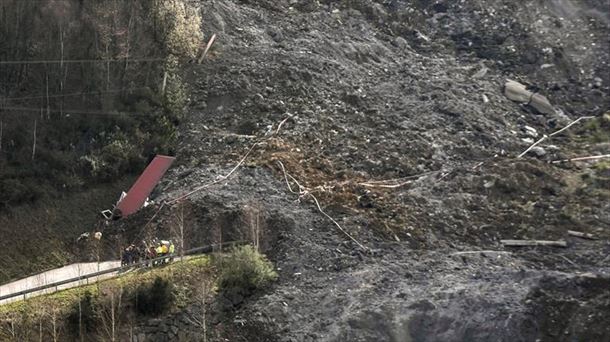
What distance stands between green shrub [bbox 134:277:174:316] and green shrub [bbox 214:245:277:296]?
124 centimetres

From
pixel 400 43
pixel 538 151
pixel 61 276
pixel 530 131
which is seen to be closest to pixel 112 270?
pixel 61 276

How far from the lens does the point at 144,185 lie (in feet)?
62.2

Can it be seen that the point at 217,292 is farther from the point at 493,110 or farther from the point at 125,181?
the point at 493,110

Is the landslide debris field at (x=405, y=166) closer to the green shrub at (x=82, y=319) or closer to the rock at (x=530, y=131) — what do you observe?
the rock at (x=530, y=131)

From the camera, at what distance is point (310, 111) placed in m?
21.4

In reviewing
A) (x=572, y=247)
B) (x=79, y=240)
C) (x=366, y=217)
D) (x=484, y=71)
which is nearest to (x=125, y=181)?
(x=79, y=240)

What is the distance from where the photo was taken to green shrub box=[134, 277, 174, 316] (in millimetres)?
14219

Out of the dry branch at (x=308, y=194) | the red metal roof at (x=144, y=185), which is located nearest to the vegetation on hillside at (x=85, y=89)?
the red metal roof at (x=144, y=185)

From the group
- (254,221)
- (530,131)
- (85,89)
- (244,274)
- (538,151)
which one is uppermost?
(85,89)

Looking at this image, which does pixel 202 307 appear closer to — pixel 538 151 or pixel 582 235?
pixel 582 235

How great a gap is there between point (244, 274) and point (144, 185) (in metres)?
5.11

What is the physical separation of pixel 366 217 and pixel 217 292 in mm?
4091

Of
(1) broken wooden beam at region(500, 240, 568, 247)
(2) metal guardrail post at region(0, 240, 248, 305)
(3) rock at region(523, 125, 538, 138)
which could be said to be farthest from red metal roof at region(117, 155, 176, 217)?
(3) rock at region(523, 125, 538, 138)

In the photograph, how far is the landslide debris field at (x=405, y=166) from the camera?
14227 mm
